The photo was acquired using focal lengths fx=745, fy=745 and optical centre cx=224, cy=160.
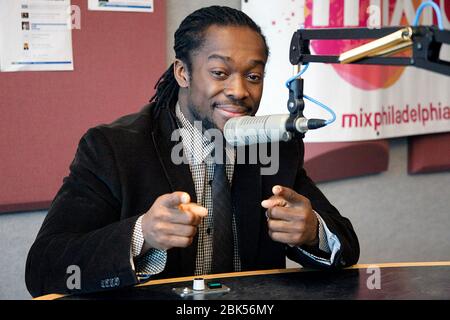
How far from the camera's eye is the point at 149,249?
158 cm

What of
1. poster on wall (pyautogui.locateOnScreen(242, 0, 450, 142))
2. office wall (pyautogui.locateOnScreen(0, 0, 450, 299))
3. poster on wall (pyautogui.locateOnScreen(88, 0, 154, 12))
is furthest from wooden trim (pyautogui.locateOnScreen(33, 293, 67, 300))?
office wall (pyautogui.locateOnScreen(0, 0, 450, 299))

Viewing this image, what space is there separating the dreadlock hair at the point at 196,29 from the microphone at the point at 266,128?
460 mm

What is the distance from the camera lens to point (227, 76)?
1.83 metres

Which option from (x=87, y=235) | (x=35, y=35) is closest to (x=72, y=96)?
(x=35, y=35)

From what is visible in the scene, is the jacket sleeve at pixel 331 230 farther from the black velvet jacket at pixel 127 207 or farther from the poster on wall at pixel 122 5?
the poster on wall at pixel 122 5

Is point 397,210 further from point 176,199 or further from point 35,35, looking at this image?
point 176,199

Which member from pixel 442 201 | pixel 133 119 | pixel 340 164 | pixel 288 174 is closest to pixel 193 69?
pixel 133 119

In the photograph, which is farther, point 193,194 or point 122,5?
point 122,5

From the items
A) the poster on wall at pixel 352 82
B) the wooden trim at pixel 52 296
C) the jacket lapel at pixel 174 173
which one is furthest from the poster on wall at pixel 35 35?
the wooden trim at pixel 52 296

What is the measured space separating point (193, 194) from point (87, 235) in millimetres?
332

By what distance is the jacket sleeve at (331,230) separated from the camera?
5.74ft

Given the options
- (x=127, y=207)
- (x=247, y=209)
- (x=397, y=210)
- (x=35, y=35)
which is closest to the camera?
(x=127, y=207)

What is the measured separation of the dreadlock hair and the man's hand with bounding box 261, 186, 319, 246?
0.46 meters
